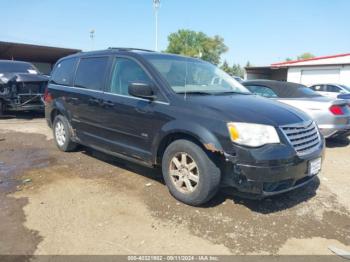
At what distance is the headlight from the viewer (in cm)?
358

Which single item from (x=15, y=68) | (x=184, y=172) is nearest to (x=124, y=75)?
(x=184, y=172)

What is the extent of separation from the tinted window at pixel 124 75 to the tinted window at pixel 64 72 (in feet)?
4.59

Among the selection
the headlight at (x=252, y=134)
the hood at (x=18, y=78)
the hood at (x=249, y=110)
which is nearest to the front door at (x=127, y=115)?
the hood at (x=249, y=110)

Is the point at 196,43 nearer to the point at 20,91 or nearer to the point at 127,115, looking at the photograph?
the point at 20,91

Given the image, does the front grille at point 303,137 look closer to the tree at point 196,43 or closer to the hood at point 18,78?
the hood at point 18,78

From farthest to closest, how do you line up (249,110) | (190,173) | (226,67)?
(226,67), (190,173), (249,110)

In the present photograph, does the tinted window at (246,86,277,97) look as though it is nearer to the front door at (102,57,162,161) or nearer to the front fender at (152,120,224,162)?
the front door at (102,57,162,161)

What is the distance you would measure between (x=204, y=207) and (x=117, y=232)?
3.65 feet

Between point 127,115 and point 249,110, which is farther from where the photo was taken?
point 127,115

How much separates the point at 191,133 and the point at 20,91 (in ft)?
27.9

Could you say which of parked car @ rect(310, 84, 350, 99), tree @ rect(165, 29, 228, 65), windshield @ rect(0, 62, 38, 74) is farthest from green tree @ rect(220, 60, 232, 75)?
windshield @ rect(0, 62, 38, 74)

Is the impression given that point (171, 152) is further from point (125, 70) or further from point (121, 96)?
point (125, 70)

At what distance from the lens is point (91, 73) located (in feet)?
18.2

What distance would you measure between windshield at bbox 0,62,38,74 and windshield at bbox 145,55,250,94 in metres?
8.39
